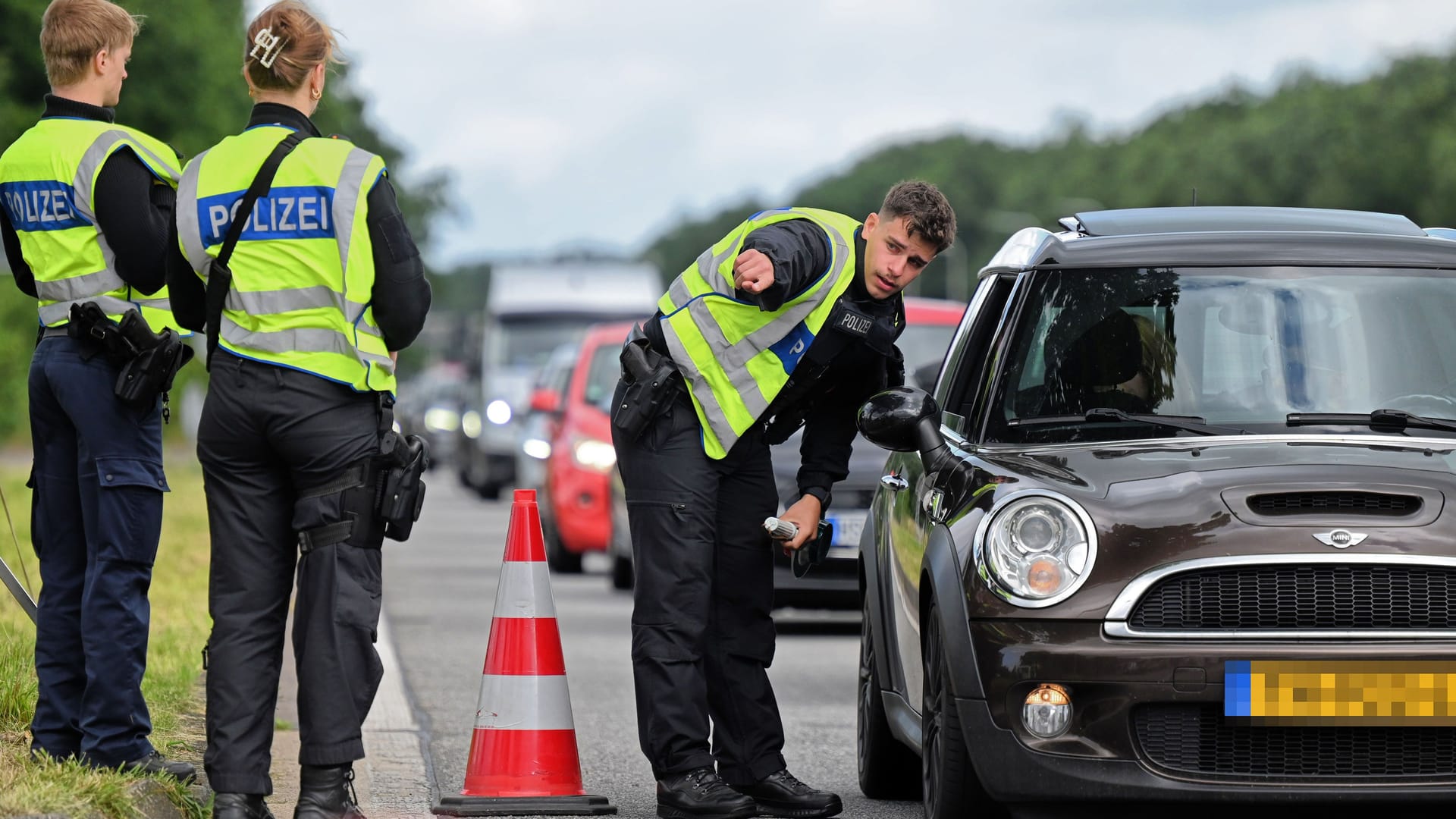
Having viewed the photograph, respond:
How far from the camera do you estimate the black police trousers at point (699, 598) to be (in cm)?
631

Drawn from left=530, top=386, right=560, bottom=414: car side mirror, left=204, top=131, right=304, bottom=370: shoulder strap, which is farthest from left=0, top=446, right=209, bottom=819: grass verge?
left=530, top=386, right=560, bottom=414: car side mirror

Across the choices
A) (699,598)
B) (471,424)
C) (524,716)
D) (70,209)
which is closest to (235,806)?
(524,716)

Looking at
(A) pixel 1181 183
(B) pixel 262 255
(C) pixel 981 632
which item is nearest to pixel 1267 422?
(C) pixel 981 632

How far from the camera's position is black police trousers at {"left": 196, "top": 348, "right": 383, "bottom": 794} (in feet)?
17.6

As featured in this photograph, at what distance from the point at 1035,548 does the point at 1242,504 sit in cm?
46

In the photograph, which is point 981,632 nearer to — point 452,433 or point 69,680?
point 69,680

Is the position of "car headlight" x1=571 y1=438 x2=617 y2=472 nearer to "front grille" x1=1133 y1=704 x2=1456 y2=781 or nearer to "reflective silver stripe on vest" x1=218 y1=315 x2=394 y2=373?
"reflective silver stripe on vest" x1=218 y1=315 x2=394 y2=373

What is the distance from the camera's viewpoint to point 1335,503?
512cm

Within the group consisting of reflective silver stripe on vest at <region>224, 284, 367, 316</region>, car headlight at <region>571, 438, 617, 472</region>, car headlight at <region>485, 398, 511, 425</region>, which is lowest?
car headlight at <region>485, 398, 511, 425</region>

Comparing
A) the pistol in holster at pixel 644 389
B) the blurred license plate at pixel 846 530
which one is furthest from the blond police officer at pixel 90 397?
the blurred license plate at pixel 846 530

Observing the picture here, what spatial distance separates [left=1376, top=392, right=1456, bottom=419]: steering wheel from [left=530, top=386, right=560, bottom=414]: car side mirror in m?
12.9

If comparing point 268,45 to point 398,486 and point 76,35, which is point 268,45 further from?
point 398,486

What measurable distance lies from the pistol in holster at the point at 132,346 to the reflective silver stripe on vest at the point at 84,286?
0.24 feet

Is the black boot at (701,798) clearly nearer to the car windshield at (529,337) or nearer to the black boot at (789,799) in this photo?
the black boot at (789,799)
